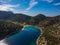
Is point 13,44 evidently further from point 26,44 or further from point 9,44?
point 26,44

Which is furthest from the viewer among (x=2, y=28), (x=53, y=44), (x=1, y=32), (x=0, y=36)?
(x=2, y=28)

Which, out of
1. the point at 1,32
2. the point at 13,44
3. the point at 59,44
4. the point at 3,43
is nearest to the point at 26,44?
the point at 13,44

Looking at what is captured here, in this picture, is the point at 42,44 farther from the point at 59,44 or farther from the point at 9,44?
the point at 9,44

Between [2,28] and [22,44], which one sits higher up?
[2,28]

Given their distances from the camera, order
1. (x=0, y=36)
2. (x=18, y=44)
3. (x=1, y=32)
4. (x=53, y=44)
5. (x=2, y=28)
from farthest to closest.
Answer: (x=2, y=28) < (x=1, y=32) < (x=0, y=36) < (x=18, y=44) < (x=53, y=44)

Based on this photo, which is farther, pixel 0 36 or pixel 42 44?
pixel 0 36

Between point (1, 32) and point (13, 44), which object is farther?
point (1, 32)

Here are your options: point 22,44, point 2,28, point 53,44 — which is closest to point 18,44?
point 22,44

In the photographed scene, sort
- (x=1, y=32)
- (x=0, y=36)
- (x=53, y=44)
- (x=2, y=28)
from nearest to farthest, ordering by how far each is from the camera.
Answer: (x=53, y=44) → (x=0, y=36) → (x=1, y=32) → (x=2, y=28)

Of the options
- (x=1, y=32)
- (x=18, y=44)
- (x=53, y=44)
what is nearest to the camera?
(x=53, y=44)
